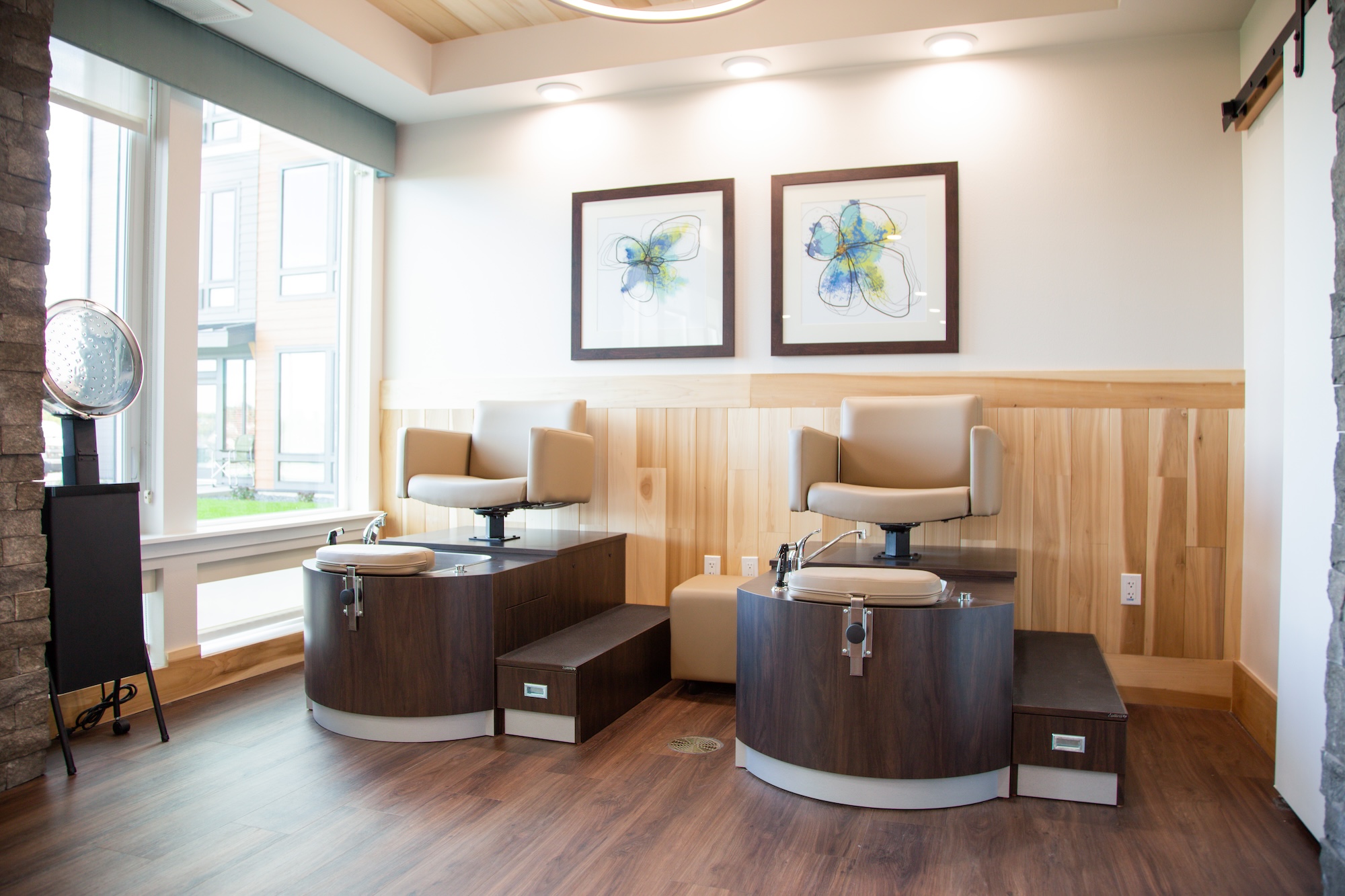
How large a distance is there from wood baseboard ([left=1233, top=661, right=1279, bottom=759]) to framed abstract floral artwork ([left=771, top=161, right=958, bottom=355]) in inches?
61.7

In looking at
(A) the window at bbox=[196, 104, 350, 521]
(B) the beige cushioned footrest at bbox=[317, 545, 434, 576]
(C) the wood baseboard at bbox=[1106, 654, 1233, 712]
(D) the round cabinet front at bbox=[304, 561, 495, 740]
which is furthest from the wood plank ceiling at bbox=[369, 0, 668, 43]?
(C) the wood baseboard at bbox=[1106, 654, 1233, 712]

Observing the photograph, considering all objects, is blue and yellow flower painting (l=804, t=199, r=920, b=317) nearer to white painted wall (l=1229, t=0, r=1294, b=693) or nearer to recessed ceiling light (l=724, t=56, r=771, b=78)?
recessed ceiling light (l=724, t=56, r=771, b=78)

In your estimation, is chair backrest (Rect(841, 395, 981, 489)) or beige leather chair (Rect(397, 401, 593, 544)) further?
beige leather chair (Rect(397, 401, 593, 544))

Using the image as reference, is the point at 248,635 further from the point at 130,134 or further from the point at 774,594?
the point at 774,594

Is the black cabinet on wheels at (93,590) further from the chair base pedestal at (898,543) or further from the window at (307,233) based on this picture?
the chair base pedestal at (898,543)

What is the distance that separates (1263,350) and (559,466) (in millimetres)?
2580

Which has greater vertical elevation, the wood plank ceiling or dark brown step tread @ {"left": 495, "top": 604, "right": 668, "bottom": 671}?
the wood plank ceiling

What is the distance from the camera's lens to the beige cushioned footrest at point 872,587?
83.4 inches

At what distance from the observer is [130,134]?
3.08 meters

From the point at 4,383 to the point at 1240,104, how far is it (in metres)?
4.03

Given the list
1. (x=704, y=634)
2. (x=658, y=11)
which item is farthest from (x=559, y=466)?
(x=658, y=11)

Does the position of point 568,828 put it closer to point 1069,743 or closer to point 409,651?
point 409,651

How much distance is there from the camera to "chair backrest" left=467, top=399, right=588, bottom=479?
3734 mm

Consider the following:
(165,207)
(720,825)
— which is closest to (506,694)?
(720,825)
